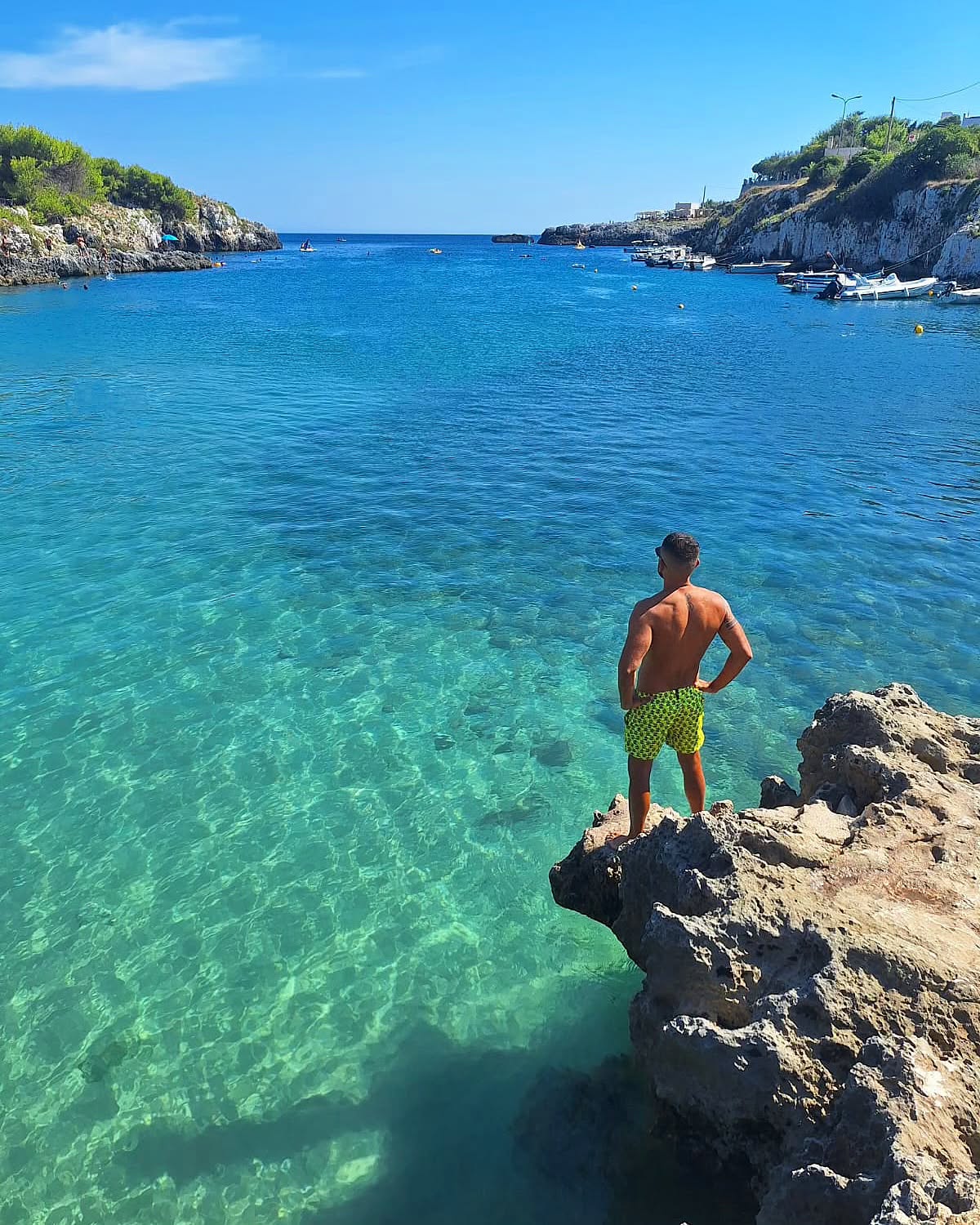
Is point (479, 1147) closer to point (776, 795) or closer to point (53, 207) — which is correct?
point (776, 795)

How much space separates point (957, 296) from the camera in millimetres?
58156

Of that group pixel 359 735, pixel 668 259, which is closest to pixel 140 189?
pixel 668 259

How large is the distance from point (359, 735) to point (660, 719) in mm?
4248

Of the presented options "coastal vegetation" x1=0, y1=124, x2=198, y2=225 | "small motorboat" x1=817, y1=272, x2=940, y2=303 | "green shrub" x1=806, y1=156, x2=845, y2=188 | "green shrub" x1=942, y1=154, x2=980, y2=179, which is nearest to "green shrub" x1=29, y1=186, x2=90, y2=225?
"coastal vegetation" x1=0, y1=124, x2=198, y2=225

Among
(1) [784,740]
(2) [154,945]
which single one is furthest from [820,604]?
(2) [154,945]

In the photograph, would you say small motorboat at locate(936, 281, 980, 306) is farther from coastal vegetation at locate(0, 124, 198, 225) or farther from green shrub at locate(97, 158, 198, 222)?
Answer: green shrub at locate(97, 158, 198, 222)

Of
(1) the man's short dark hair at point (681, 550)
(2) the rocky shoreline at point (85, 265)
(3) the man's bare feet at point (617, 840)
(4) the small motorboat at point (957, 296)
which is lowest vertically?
(3) the man's bare feet at point (617, 840)

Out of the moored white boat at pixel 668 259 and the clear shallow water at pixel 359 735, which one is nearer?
the clear shallow water at pixel 359 735

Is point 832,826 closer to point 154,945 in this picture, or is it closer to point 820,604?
point 154,945

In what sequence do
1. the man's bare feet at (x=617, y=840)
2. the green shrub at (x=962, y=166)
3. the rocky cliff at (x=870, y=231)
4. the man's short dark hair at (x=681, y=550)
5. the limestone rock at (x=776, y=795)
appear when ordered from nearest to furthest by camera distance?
the man's short dark hair at (x=681, y=550), the man's bare feet at (x=617, y=840), the limestone rock at (x=776, y=795), the rocky cliff at (x=870, y=231), the green shrub at (x=962, y=166)

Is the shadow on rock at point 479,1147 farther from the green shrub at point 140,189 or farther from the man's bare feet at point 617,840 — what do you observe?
the green shrub at point 140,189

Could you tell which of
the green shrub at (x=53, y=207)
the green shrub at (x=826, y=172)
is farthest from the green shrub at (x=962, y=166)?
the green shrub at (x=53, y=207)

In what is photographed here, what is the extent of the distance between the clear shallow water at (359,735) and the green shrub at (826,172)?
9476cm

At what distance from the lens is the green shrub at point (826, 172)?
100 metres
